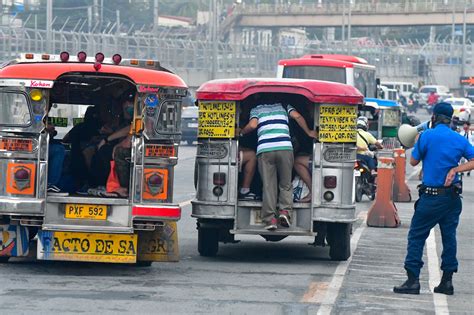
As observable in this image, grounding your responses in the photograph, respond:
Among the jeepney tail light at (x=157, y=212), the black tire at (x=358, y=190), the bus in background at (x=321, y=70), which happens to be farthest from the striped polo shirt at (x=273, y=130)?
the bus in background at (x=321, y=70)

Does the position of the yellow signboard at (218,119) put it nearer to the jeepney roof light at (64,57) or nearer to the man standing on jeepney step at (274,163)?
the man standing on jeepney step at (274,163)

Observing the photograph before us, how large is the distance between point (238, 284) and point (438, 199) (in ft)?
6.75

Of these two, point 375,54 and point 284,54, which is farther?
point 375,54

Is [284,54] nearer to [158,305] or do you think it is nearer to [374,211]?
[374,211]

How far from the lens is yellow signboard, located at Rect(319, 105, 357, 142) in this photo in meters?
14.5

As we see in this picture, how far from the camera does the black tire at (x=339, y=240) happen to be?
579 inches

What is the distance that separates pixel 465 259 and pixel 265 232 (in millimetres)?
2673

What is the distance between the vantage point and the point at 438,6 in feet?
369

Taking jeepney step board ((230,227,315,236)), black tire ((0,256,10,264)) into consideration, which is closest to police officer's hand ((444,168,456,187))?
jeepney step board ((230,227,315,236))

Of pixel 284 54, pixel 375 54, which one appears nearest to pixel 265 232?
pixel 284 54

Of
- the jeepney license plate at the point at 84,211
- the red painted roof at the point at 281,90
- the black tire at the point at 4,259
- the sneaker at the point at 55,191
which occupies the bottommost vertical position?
the black tire at the point at 4,259

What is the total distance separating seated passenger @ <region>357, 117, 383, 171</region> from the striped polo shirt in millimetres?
9853

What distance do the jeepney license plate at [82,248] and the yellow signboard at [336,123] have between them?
273 cm

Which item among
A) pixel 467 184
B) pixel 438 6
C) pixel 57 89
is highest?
pixel 438 6
